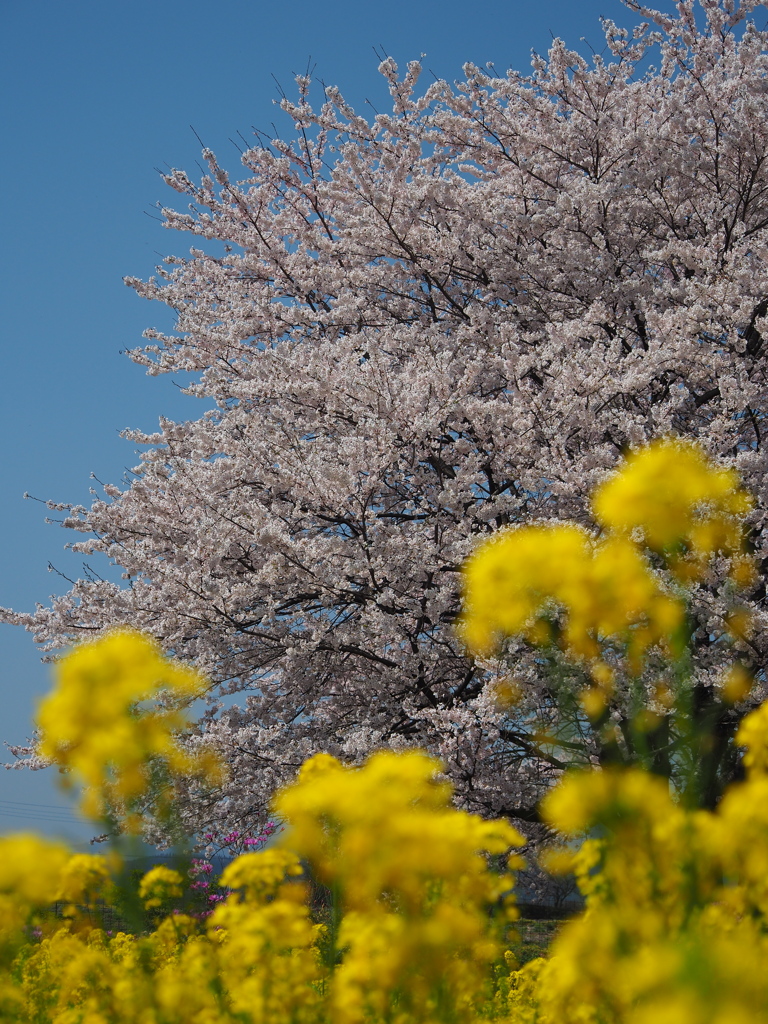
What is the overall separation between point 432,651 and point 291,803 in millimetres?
5356

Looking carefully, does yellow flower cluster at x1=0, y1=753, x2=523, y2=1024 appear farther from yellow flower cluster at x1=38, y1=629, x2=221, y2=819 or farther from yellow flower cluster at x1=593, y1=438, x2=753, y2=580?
yellow flower cluster at x1=593, y1=438, x2=753, y2=580

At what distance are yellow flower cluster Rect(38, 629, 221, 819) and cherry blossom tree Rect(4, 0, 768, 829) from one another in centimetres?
363

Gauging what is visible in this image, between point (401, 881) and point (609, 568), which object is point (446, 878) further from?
point (609, 568)

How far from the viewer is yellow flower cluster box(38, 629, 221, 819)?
2.12 m

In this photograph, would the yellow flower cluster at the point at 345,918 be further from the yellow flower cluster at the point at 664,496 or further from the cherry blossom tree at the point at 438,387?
the cherry blossom tree at the point at 438,387

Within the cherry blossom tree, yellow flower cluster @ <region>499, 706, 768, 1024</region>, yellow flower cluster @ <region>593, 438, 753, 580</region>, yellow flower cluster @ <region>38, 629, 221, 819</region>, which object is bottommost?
yellow flower cluster @ <region>499, 706, 768, 1024</region>

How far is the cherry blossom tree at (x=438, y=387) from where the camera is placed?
705cm

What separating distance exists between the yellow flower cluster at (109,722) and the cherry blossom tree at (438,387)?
3.63 metres

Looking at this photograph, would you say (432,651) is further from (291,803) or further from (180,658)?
(291,803)

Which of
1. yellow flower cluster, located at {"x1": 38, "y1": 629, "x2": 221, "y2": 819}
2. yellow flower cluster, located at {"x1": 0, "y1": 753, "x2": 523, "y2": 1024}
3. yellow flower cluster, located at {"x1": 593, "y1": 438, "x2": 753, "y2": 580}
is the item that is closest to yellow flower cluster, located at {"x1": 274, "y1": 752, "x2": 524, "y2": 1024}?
yellow flower cluster, located at {"x1": 0, "y1": 753, "x2": 523, "y2": 1024}

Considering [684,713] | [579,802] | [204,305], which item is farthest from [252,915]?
[204,305]

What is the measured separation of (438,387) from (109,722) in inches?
218

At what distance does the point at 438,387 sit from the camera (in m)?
7.33

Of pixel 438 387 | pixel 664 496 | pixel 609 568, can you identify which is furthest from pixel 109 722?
pixel 438 387
